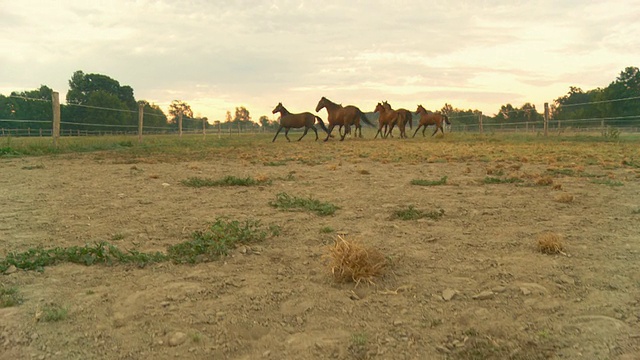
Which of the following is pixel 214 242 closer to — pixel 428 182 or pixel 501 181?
Answer: pixel 428 182

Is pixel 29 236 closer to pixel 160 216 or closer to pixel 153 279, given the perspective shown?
pixel 160 216

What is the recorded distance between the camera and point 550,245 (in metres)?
2.91

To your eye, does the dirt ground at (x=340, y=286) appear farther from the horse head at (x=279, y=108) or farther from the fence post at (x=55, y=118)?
the horse head at (x=279, y=108)

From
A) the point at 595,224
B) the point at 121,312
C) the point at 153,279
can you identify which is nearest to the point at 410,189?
the point at 595,224

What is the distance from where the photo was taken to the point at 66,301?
2209 mm

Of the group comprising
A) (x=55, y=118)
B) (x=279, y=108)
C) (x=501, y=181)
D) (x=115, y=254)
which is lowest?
(x=115, y=254)

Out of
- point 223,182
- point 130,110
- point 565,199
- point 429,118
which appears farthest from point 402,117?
point 130,110

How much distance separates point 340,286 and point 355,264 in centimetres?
16

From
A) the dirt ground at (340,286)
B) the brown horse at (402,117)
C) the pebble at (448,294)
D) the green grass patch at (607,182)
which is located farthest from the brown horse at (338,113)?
the pebble at (448,294)

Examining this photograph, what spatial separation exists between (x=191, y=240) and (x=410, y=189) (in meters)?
3.27

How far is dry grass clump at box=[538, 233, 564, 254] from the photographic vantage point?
9.53 feet

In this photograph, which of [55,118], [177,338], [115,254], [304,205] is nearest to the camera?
[177,338]

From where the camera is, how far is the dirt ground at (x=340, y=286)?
1810 millimetres

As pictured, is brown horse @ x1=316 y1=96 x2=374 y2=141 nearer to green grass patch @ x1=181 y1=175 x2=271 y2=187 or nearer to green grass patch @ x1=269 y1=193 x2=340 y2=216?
green grass patch @ x1=181 y1=175 x2=271 y2=187
